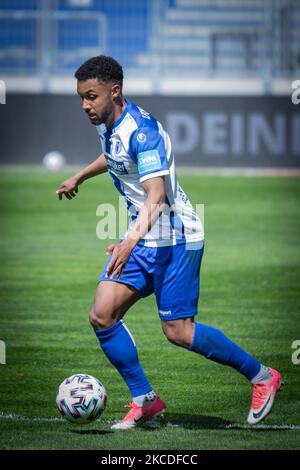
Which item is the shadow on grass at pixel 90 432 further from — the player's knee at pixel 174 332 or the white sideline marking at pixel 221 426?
the player's knee at pixel 174 332

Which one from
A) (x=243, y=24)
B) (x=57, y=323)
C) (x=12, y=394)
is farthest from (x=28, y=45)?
(x=12, y=394)

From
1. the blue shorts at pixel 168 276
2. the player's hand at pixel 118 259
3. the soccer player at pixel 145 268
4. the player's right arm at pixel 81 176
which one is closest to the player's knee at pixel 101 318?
the soccer player at pixel 145 268

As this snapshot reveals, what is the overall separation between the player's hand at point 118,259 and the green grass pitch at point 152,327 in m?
0.92

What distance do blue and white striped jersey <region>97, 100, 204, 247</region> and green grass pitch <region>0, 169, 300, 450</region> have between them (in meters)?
1.14

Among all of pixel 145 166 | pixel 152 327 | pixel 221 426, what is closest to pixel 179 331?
pixel 221 426

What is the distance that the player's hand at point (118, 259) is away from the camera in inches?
219

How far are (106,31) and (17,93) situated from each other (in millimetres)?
3742

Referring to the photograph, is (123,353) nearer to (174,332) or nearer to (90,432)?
(174,332)

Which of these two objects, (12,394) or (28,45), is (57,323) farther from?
(28,45)

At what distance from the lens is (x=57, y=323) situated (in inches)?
376

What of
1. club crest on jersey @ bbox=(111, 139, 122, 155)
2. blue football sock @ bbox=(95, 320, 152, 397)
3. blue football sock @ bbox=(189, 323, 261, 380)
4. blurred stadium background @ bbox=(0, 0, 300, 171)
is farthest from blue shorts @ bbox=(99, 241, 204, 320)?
blurred stadium background @ bbox=(0, 0, 300, 171)

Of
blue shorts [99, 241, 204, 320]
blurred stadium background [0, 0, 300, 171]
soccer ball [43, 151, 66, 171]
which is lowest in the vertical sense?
soccer ball [43, 151, 66, 171]

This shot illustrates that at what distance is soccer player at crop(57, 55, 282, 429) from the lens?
5.95m

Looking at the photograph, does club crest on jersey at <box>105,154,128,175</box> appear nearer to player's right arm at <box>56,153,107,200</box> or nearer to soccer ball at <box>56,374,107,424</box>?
player's right arm at <box>56,153,107,200</box>
